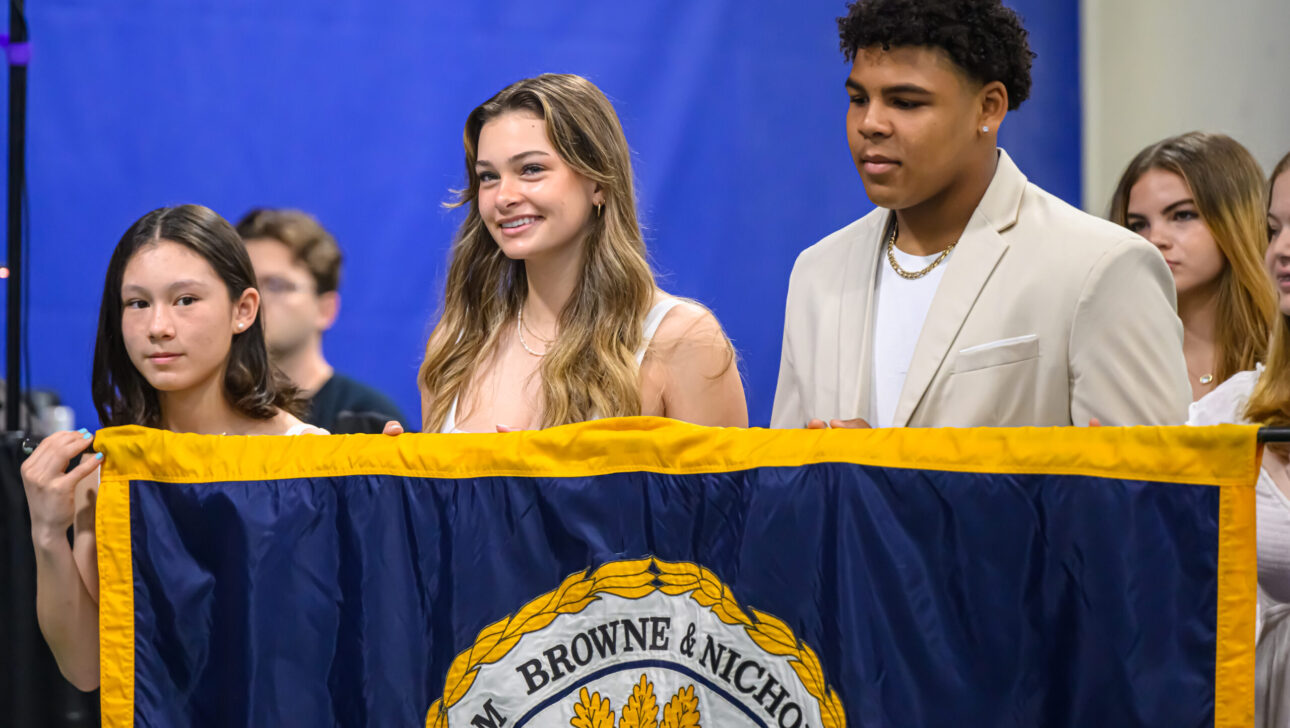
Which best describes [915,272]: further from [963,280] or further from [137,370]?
[137,370]

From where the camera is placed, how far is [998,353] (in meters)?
1.79

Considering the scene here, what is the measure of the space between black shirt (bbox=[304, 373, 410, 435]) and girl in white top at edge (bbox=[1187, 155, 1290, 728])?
2.11 m

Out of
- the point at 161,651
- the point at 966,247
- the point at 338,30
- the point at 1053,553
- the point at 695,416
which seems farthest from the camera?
the point at 338,30

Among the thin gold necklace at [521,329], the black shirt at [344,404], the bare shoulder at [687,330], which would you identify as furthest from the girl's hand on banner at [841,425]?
the black shirt at [344,404]

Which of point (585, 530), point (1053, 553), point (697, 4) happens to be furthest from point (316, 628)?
point (697, 4)

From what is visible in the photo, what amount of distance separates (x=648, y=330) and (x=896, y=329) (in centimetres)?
43

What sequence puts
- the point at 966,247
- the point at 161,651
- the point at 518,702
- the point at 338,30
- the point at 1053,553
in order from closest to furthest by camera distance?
the point at 1053,553
the point at 518,702
the point at 161,651
the point at 966,247
the point at 338,30

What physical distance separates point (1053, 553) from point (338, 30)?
116 inches

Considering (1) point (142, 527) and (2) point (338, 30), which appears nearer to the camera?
(1) point (142, 527)

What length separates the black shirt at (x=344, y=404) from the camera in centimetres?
334

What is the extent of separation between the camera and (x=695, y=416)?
209cm

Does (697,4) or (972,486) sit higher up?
(697,4)

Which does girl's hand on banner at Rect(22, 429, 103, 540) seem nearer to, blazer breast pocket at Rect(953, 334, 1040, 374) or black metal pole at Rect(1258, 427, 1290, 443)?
blazer breast pocket at Rect(953, 334, 1040, 374)

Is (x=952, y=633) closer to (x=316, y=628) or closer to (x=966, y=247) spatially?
(x=966, y=247)
